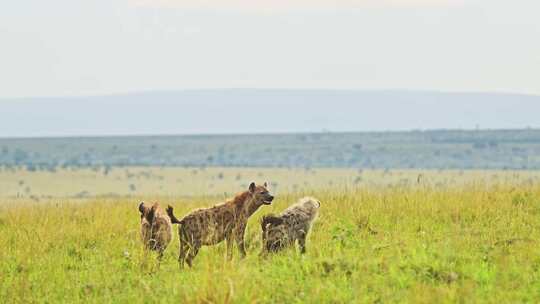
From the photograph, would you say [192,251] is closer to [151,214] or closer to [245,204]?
[151,214]

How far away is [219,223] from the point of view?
11.2m

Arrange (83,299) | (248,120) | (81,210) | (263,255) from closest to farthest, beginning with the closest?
(83,299), (263,255), (81,210), (248,120)

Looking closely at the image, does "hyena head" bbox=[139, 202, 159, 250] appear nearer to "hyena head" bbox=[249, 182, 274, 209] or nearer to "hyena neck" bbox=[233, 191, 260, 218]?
"hyena neck" bbox=[233, 191, 260, 218]

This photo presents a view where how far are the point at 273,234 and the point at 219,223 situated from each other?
0.54m

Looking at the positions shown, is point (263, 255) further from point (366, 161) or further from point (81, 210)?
point (366, 161)

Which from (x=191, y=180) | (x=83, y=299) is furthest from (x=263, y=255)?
(x=191, y=180)

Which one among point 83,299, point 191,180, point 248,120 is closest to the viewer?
point 83,299

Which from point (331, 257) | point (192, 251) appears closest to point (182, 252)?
point (192, 251)

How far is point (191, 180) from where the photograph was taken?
61.8 metres

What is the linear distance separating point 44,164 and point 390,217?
6037 centimetres

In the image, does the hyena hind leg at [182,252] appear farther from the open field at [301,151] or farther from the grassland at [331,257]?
the open field at [301,151]

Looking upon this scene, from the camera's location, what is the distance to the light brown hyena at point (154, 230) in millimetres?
11344

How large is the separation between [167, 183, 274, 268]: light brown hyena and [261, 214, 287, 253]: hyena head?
249mm

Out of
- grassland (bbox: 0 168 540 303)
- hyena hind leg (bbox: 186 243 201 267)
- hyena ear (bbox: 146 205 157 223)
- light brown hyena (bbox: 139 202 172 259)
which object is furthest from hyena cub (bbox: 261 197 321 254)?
hyena ear (bbox: 146 205 157 223)
